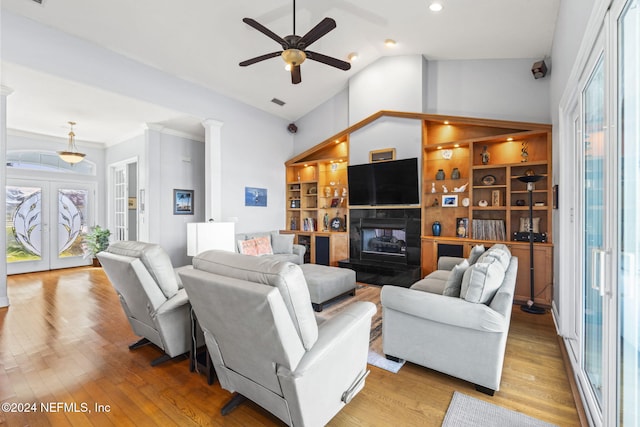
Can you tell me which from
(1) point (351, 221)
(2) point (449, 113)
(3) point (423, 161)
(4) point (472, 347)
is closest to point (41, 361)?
(4) point (472, 347)

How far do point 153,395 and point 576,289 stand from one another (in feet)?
11.6

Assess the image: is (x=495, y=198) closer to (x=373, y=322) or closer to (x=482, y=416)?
(x=373, y=322)

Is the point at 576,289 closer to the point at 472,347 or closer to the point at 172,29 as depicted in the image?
the point at 472,347

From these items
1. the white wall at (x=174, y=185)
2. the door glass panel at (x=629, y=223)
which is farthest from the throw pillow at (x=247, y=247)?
the door glass panel at (x=629, y=223)

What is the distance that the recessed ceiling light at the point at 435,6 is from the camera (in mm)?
3563

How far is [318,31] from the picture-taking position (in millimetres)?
2961

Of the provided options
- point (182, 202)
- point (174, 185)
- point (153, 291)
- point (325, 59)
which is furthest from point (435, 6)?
point (182, 202)

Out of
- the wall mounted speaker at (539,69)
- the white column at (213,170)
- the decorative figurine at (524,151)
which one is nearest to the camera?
the wall mounted speaker at (539,69)

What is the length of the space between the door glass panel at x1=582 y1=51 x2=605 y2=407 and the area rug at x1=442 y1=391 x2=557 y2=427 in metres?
0.44

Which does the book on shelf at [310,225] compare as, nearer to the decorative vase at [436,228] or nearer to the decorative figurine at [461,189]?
the decorative vase at [436,228]

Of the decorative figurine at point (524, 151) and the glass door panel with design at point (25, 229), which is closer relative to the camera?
the decorative figurine at point (524, 151)

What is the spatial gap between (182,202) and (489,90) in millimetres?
6022

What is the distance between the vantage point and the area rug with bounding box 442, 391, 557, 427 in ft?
5.80

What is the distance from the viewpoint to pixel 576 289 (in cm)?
258
